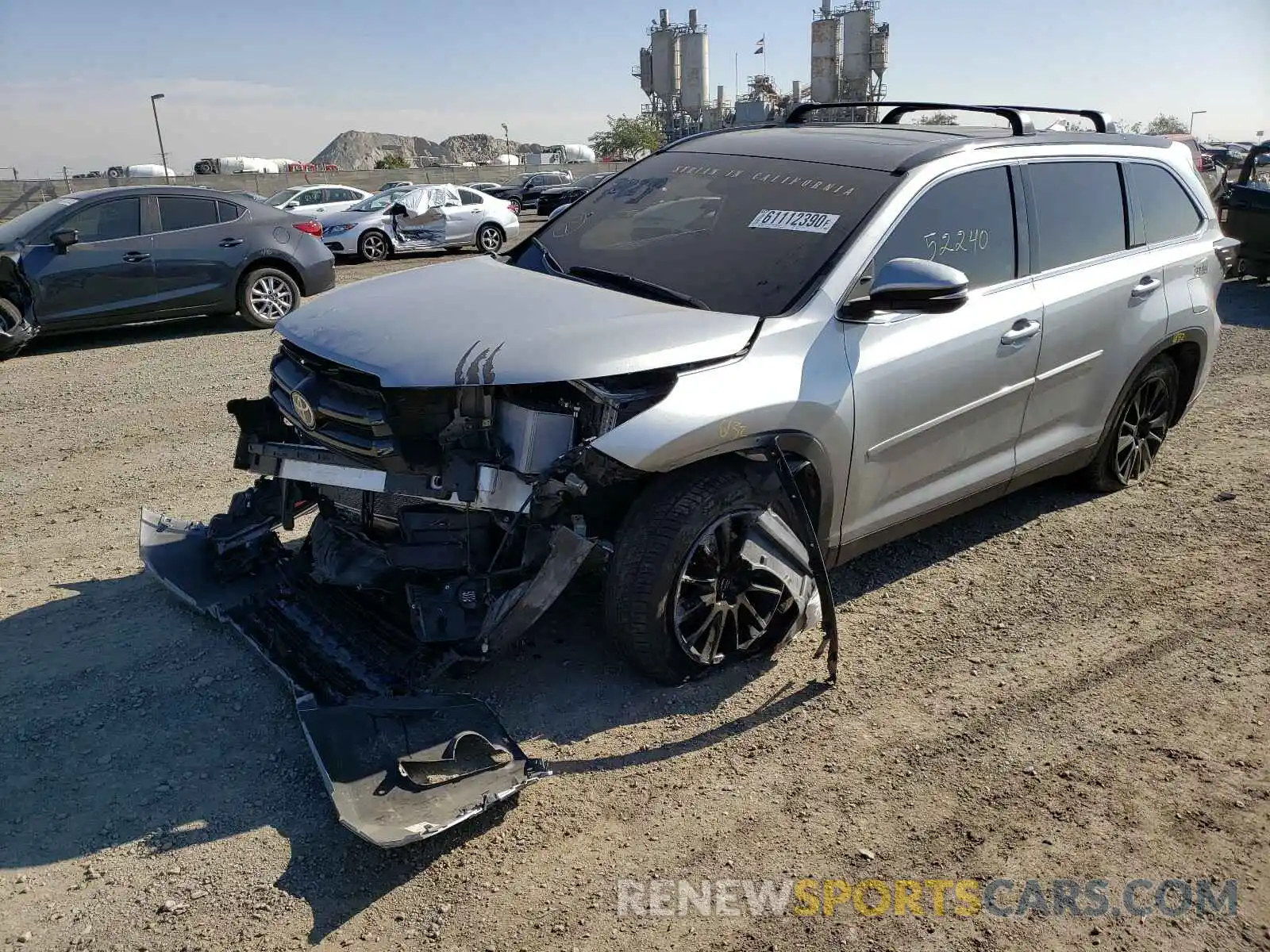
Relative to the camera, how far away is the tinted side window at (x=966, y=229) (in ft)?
12.7

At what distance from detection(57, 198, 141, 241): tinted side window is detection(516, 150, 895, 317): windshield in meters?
6.90

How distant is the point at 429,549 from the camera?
3355 mm

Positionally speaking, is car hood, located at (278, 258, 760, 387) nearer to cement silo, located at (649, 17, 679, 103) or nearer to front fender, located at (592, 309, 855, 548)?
front fender, located at (592, 309, 855, 548)

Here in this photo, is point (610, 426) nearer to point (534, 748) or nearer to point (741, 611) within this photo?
point (741, 611)

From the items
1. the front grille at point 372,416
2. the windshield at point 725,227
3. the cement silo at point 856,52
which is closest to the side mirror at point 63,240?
the windshield at point 725,227

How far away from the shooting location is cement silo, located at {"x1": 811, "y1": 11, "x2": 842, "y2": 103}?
263 ft

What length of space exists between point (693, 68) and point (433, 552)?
9457cm

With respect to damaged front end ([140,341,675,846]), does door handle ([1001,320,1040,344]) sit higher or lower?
higher

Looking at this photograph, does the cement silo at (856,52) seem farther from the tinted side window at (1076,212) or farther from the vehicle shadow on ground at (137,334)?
the tinted side window at (1076,212)

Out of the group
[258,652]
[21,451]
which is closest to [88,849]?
[258,652]

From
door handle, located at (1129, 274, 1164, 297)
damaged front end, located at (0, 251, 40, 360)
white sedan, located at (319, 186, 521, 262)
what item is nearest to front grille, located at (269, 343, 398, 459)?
door handle, located at (1129, 274, 1164, 297)

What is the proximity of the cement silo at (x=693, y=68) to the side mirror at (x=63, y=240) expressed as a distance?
286 ft

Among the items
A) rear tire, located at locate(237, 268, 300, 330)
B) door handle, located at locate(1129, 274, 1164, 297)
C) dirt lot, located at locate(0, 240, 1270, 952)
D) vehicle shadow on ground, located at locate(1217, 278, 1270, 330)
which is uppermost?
door handle, located at locate(1129, 274, 1164, 297)

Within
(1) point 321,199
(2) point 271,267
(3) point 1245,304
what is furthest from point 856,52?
(2) point 271,267
